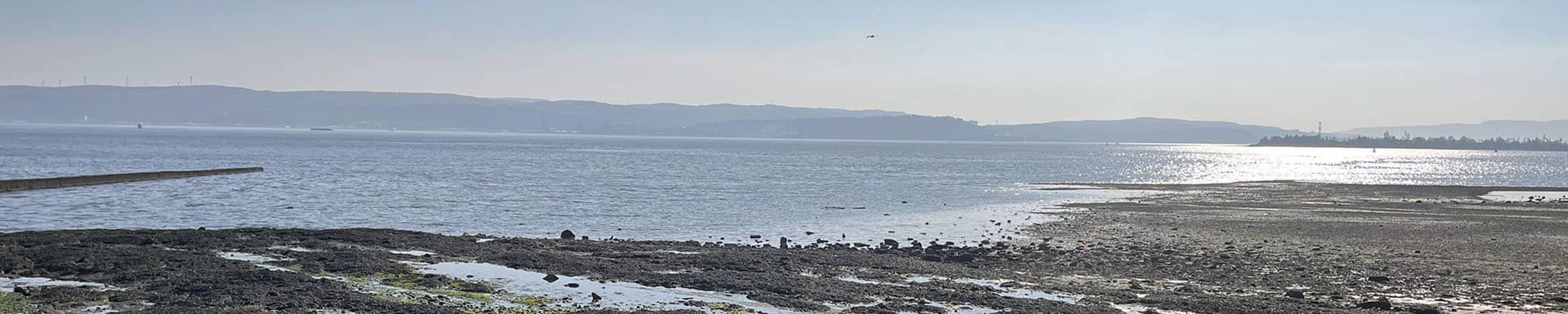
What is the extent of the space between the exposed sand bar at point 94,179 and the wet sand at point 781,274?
103ft

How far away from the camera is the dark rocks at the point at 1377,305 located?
20000 millimetres

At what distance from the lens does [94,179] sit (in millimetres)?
64188

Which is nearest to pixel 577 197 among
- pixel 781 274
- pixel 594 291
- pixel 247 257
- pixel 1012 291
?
pixel 247 257

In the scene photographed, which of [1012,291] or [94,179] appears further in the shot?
[94,179]

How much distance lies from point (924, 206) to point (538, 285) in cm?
3538

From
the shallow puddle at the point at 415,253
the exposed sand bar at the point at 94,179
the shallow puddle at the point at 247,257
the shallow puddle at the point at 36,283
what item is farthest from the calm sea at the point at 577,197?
the shallow puddle at the point at 36,283

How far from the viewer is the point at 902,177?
95.9m

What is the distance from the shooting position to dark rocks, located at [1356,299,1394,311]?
20.0 metres

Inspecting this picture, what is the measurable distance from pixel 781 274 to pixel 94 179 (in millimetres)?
53478

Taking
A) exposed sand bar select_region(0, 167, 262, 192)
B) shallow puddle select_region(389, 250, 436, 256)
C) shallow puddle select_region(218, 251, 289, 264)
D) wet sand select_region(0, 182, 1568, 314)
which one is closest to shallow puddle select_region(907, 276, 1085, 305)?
wet sand select_region(0, 182, 1568, 314)

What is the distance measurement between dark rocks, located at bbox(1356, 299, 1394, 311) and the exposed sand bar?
55.2m

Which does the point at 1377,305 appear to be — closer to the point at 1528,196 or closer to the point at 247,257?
the point at 247,257

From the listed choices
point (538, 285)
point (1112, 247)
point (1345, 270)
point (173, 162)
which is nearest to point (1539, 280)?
point (1345, 270)

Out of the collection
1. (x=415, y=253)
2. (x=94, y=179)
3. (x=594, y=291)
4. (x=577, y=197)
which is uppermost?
(x=594, y=291)
